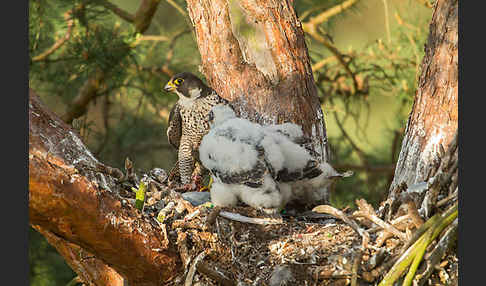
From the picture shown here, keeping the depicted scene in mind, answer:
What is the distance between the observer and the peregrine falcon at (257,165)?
2.30 m

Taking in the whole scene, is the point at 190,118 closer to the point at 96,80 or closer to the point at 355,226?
the point at 355,226

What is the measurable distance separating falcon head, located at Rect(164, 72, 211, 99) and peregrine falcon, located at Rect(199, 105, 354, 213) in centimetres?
26

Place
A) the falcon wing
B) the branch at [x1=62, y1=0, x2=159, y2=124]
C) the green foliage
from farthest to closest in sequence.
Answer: the green foliage → the branch at [x1=62, y1=0, x2=159, y2=124] → the falcon wing

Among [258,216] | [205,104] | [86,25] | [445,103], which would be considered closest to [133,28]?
[86,25]

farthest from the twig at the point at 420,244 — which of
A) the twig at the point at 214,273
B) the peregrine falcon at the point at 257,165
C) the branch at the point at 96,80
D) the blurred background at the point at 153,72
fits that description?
the branch at the point at 96,80

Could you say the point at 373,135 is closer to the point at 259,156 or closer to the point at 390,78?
the point at 390,78

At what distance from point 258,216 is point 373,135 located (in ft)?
15.9

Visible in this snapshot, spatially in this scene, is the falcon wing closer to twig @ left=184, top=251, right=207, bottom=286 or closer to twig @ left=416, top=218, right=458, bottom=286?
twig @ left=184, top=251, right=207, bottom=286

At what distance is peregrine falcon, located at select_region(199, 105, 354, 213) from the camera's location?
230cm

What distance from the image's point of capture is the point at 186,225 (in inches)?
80.4

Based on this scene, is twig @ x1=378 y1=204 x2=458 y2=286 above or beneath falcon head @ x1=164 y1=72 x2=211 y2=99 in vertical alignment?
beneath

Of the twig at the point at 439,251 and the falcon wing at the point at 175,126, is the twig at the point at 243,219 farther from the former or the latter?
the falcon wing at the point at 175,126

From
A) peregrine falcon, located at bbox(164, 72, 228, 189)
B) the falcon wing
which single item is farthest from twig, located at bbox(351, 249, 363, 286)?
the falcon wing

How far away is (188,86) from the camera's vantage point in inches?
108
